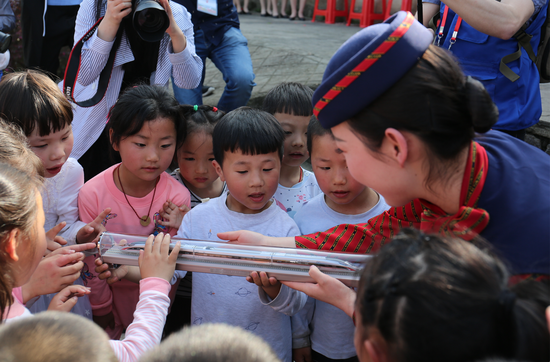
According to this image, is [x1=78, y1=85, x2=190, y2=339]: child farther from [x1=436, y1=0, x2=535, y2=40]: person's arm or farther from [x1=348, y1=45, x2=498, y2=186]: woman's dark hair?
[x1=436, y1=0, x2=535, y2=40]: person's arm

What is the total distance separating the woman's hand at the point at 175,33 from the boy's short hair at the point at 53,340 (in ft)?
6.21

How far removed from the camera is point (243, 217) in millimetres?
1943

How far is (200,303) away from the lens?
1866 mm

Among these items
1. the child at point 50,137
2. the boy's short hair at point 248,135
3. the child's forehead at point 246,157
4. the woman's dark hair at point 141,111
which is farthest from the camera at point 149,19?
the child's forehead at point 246,157

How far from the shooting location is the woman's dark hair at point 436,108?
3.74 ft

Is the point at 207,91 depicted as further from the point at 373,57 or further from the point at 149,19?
the point at 373,57

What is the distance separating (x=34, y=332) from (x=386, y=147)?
0.91 m

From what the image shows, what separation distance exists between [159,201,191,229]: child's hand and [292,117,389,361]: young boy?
0.53 metres

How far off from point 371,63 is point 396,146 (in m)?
0.23

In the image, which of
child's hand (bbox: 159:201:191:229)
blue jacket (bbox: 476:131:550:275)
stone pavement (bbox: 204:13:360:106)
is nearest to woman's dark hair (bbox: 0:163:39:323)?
child's hand (bbox: 159:201:191:229)

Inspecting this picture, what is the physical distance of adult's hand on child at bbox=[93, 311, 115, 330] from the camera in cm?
206

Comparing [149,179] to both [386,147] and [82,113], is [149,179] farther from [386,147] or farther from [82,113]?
[386,147]

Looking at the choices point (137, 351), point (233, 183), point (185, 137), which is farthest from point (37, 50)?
point (137, 351)

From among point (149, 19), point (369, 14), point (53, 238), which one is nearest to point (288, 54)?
point (369, 14)
